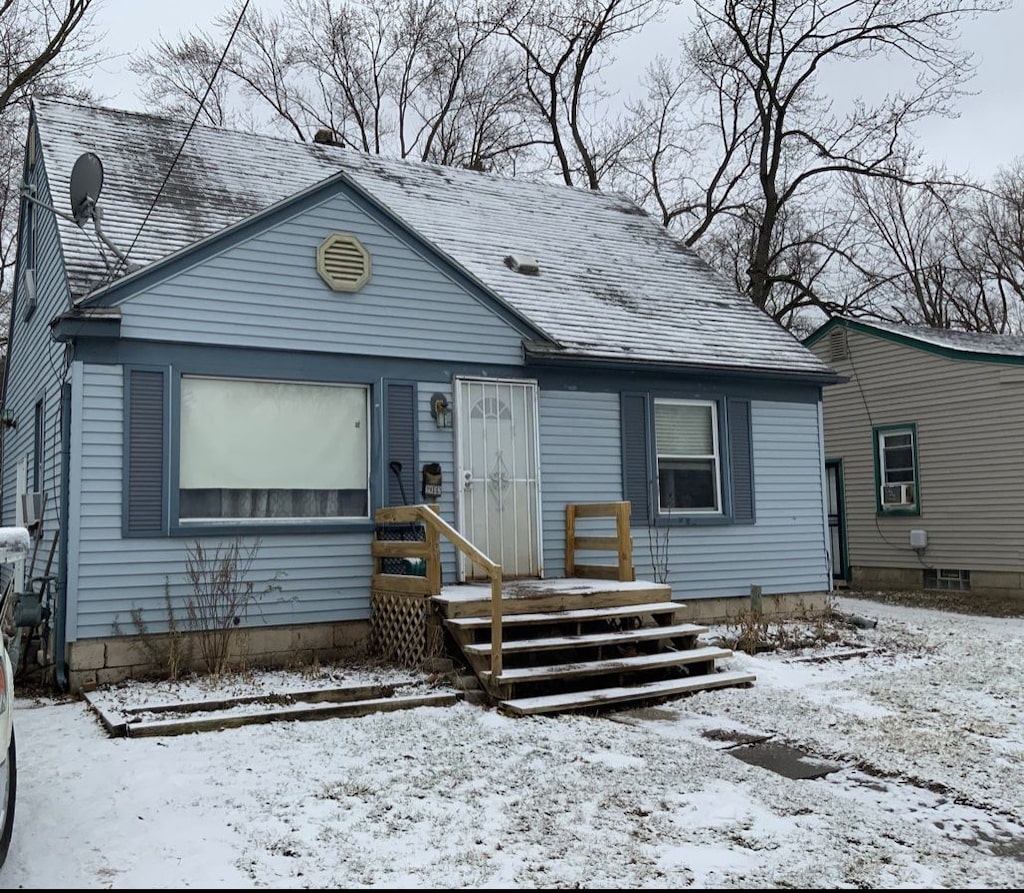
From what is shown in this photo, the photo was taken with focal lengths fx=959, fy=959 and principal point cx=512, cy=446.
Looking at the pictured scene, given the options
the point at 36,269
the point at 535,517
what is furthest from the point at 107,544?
the point at 36,269

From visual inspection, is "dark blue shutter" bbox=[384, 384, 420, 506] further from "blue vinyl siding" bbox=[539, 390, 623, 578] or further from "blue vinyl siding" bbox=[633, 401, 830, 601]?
"blue vinyl siding" bbox=[633, 401, 830, 601]

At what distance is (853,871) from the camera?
405 centimetres

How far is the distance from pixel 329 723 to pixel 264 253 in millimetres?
4204

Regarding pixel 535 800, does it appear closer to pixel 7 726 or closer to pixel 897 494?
pixel 7 726

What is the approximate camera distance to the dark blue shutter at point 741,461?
11164mm

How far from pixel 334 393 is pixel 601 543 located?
9.62 ft

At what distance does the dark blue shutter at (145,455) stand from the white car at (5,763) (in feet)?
12.7

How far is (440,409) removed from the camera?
9234 mm

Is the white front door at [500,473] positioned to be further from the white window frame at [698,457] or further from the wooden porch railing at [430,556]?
the white window frame at [698,457]

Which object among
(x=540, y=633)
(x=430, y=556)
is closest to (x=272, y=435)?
(x=430, y=556)

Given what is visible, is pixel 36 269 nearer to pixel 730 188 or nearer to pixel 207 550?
pixel 207 550

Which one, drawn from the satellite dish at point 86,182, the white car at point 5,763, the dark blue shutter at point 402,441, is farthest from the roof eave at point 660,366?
the white car at point 5,763

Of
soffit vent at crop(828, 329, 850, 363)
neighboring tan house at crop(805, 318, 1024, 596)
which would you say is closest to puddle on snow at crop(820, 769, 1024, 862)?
neighboring tan house at crop(805, 318, 1024, 596)

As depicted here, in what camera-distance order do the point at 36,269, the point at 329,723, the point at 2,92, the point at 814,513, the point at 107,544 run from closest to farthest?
the point at 329,723 → the point at 107,544 → the point at 36,269 → the point at 814,513 → the point at 2,92
